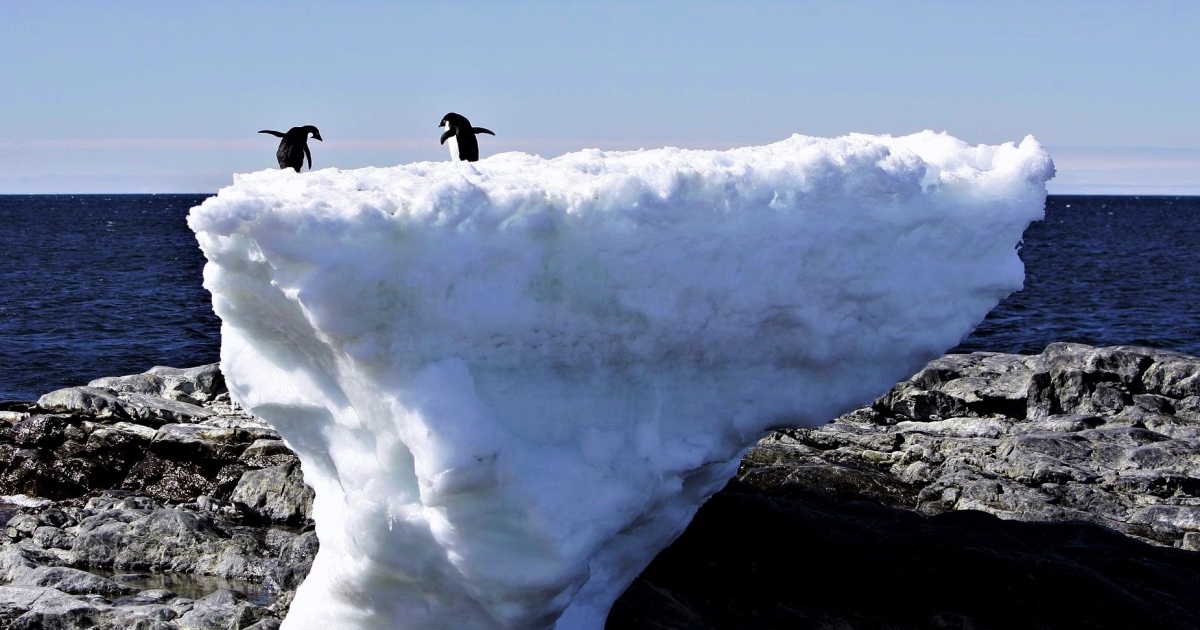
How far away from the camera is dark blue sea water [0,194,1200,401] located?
31.4 m

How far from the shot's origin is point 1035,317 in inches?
1539

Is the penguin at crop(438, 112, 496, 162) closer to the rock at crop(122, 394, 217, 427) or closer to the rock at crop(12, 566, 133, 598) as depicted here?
the rock at crop(122, 394, 217, 427)

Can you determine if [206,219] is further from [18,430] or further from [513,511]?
[18,430]

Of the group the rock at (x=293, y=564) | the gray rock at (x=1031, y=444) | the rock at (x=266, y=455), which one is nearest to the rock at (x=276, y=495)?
the rock at (x=266, y=455)

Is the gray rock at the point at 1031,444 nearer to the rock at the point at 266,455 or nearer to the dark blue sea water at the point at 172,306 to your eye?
the rock at the point at 266,455

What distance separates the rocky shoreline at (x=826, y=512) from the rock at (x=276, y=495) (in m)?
0.03

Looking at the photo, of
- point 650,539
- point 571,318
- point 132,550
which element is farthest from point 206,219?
point 132,550

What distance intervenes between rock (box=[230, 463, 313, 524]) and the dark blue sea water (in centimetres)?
1389

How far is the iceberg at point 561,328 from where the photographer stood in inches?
253

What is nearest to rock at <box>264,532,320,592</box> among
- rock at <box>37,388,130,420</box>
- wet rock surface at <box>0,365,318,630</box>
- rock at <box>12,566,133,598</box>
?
wet rock surface at <box>0,365,318,630</box>

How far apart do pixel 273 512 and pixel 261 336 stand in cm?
594

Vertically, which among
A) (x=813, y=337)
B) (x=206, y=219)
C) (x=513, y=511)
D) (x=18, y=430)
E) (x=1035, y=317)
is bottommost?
(x=1035, y=317)

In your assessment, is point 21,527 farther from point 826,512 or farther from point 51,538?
point 826,512

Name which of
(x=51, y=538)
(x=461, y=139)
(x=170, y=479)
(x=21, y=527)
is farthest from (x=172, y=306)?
(x=51, y=538)
